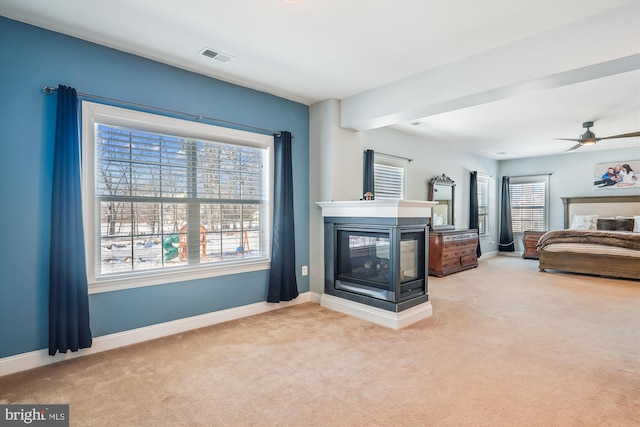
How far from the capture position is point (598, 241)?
233 inches

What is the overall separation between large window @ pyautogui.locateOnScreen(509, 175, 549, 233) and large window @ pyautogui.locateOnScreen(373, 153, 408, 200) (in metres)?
4.39

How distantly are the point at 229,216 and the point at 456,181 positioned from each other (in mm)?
5458

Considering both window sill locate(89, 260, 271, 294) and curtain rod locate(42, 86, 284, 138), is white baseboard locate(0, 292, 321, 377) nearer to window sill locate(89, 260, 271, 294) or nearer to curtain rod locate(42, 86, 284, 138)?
window sill locate(89, 260, 271, 294)

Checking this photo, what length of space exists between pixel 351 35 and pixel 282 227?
6.88ft

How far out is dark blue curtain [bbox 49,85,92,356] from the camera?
2475 millimetres

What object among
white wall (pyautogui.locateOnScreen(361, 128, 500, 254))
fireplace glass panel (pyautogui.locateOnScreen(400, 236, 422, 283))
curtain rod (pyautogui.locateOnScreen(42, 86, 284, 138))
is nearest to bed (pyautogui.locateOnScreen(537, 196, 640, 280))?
white wall (pyautogui.locateOnScreen(361, 128, 500, 254))

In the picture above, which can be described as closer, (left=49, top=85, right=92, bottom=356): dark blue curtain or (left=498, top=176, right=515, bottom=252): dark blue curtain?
(left=49, top=85, right=92, bottom=356): dark blue curtain

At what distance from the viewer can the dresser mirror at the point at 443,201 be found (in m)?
6.52

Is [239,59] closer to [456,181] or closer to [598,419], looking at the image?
[598,419]

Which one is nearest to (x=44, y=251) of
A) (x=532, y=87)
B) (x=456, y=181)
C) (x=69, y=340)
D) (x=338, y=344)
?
(x=69, y=340)

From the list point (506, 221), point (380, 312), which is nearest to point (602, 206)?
point (506, 221)

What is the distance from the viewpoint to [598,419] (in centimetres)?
186

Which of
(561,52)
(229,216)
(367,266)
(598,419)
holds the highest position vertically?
(561,52)

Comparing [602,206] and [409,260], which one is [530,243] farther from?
[409,260]
